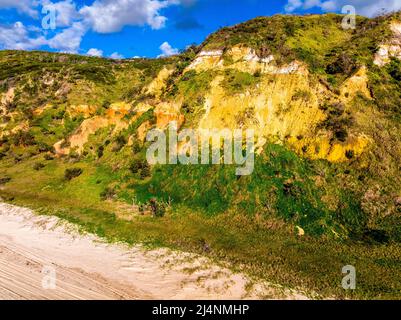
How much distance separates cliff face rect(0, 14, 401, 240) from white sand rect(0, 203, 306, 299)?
310 inches

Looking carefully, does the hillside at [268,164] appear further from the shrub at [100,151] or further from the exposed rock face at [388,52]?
the shrub at [100,151]

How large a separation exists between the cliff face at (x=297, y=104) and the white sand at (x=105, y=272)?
7.89 meters

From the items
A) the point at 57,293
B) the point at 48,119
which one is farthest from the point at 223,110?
the point at 48,119

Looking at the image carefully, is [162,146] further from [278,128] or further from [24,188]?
[24,188]

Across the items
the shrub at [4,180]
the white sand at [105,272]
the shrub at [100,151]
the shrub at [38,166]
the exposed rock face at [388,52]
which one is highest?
the exposed rock face at [388,52]

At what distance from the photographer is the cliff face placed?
75.6ft

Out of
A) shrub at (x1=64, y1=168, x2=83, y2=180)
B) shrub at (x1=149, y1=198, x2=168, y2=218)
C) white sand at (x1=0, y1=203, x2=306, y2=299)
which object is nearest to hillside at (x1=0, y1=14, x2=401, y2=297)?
shrub at (x1=149, y1=198, x2=168, y2=218)

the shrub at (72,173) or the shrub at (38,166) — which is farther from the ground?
the shrub at (38,166)

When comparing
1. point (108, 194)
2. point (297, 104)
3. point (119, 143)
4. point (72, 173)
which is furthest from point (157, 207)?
point (297, 104)

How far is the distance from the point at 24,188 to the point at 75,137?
10.1 metres

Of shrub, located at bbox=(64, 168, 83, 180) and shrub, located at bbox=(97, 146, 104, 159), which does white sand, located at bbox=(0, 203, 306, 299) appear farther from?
shrub, located at bbox=(97, 146, 104, 159)

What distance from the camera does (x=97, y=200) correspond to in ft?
88.1

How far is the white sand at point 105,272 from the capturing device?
48.4 feet

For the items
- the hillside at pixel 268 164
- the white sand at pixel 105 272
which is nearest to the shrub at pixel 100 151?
the hillside at pixel 268 164
